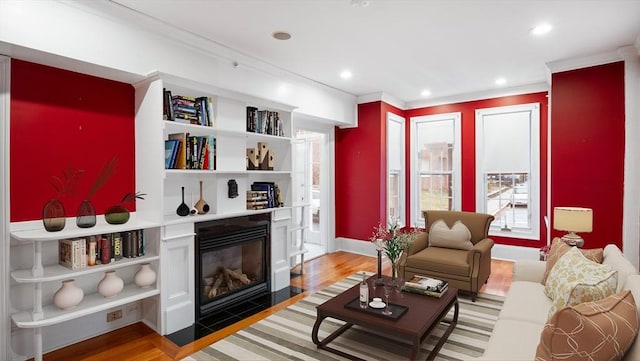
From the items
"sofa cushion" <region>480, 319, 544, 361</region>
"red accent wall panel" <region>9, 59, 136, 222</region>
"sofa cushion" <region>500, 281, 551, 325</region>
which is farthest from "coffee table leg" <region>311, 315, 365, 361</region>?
"red accent wall panel" <region>9, 59, 136, 222</region>

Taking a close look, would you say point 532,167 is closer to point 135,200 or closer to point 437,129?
point 437,129

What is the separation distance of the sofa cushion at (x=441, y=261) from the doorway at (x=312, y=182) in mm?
2373

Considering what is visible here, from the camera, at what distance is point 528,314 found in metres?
2.40

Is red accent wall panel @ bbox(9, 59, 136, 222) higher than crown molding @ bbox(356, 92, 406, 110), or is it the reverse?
crown molding @ bbox(356, 92, 406, 110)

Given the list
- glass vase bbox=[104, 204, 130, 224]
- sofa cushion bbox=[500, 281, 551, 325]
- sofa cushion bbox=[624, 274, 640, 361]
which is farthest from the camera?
glass vase bbox=[104, 204, 130, 224]

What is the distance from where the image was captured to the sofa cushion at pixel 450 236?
4230mm

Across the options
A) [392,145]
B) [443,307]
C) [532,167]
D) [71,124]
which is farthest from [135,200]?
[532,167]

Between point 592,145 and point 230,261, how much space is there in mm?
4474

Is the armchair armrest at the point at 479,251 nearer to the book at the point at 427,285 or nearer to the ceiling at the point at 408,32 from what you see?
the book at the point at 427,285

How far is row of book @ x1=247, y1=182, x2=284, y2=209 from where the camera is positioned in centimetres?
413

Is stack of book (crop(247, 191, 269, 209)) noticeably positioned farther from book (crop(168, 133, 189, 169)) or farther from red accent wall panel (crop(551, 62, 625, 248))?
red accent wall panel (crop(551, 62, 625, 248))

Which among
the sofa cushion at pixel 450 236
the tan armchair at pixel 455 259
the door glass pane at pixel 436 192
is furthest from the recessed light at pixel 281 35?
the door glass pane at pixel 436 192

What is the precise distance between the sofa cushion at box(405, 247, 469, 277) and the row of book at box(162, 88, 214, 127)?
9.08 ft

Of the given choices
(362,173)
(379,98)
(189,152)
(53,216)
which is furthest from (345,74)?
(53,216)
